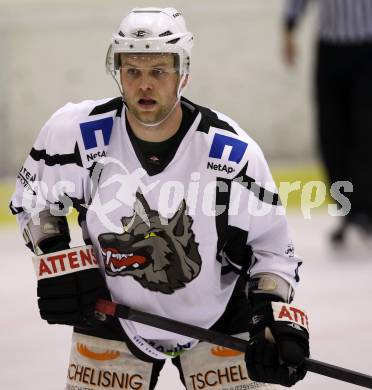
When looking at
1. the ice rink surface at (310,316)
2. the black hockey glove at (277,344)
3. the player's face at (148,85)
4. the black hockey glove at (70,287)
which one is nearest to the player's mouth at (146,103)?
the player's face at (148,85)

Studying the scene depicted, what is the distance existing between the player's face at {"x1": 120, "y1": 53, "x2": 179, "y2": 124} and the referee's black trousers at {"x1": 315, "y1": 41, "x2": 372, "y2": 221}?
2873mm

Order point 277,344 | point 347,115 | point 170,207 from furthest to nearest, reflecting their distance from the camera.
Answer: point 347,115
point 170,207
point 277,344

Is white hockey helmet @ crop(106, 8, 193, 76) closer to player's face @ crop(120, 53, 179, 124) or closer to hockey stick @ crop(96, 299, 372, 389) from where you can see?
player's face @ crop(120, 53, 179, 124)

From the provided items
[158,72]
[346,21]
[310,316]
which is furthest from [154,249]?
[346,21]

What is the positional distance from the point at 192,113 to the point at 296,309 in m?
0.48

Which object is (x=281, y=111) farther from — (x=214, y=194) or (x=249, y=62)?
(x=214, y=194)

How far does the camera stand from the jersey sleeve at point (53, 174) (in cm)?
259

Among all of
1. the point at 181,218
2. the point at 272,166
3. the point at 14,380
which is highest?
the point at 181,218

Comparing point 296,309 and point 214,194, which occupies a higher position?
point 214,194

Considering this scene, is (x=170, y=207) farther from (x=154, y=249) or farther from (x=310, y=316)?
(x=310, y=316)

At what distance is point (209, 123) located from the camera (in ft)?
8.50

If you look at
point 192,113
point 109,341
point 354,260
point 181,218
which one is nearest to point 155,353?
point 109,341

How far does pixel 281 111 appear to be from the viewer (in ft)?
22.3

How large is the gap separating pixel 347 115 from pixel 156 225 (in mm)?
3016
